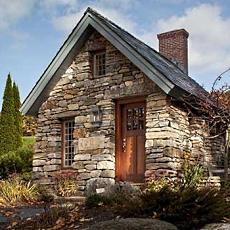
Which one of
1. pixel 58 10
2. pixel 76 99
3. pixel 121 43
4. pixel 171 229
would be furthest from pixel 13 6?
pixel 171 229

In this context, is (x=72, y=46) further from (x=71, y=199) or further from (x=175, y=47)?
(x=175, y=47)

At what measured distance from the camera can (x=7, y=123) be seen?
24312 mm

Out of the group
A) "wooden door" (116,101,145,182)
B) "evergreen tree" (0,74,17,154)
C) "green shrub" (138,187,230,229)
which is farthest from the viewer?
"evergreen tree" (0,74,17,154)

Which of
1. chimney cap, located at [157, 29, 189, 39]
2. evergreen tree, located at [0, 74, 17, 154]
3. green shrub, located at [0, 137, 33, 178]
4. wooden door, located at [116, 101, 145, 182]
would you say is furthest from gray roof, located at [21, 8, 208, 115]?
evergreen tree, located at [0, 74, 17, 154]

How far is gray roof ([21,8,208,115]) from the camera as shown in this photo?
40.5ft

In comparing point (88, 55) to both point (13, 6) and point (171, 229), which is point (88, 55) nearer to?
point (13, 6)

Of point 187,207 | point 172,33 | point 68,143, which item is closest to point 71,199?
point 68,143

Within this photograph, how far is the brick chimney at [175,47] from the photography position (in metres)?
18.2

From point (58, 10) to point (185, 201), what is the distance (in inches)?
230

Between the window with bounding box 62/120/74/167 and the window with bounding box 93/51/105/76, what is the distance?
1.71 meters

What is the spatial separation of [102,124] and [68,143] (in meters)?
1.62

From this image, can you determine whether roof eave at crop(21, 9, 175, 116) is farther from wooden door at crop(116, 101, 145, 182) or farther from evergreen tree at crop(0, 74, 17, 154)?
evergreen tree at crop(0, 74, 17, 154)

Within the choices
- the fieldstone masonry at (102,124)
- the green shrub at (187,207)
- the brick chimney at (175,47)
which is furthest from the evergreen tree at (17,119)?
the green shrub at (187,207)

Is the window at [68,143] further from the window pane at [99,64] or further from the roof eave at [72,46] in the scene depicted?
the window pane at [99,64]
